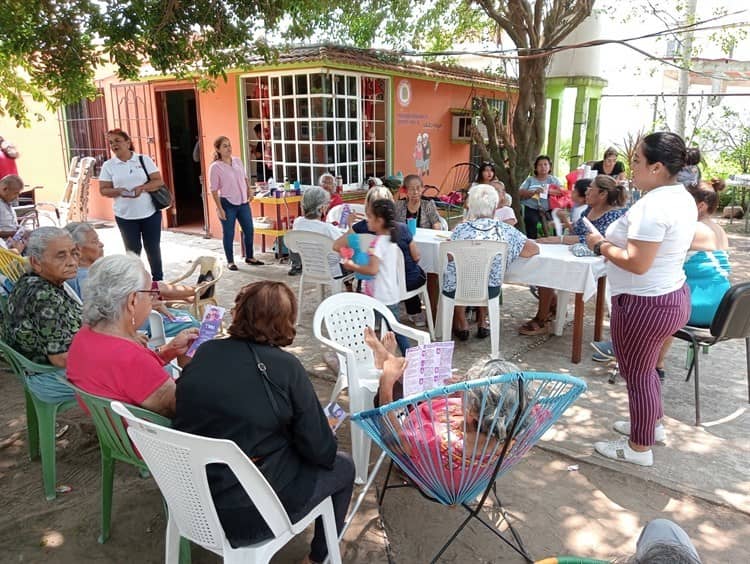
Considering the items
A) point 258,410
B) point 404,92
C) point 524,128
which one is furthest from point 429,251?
point 404,92

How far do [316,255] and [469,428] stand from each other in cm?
317

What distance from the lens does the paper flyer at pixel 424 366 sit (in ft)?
6.98

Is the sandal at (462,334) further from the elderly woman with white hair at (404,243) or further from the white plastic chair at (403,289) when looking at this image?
the elderly woman with white hair at (404,243)

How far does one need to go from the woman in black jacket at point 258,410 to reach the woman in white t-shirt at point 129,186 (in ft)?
13.2

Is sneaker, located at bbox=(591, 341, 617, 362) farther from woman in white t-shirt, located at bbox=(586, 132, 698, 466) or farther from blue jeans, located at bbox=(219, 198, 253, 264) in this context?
blue jeans, located at bbox=(219, 198, 253, 264)

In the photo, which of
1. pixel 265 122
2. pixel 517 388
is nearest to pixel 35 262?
pixel 517 388

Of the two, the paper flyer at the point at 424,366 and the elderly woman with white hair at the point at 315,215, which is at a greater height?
the elderly woman with white hair at the point at 315,215

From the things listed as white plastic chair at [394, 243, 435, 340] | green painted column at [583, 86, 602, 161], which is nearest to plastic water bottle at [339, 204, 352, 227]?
white plastic chair at [394, 243, 435, 340]

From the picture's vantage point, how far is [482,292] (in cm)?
421

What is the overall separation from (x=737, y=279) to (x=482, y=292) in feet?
13.8

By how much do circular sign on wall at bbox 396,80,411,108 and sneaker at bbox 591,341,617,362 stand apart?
5.88 metres

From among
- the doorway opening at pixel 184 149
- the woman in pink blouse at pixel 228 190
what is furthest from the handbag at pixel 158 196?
the doorway opening at pixel 184 149

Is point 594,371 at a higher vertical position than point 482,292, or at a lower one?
lower

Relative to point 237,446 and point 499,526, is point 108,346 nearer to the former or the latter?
point 237,446
